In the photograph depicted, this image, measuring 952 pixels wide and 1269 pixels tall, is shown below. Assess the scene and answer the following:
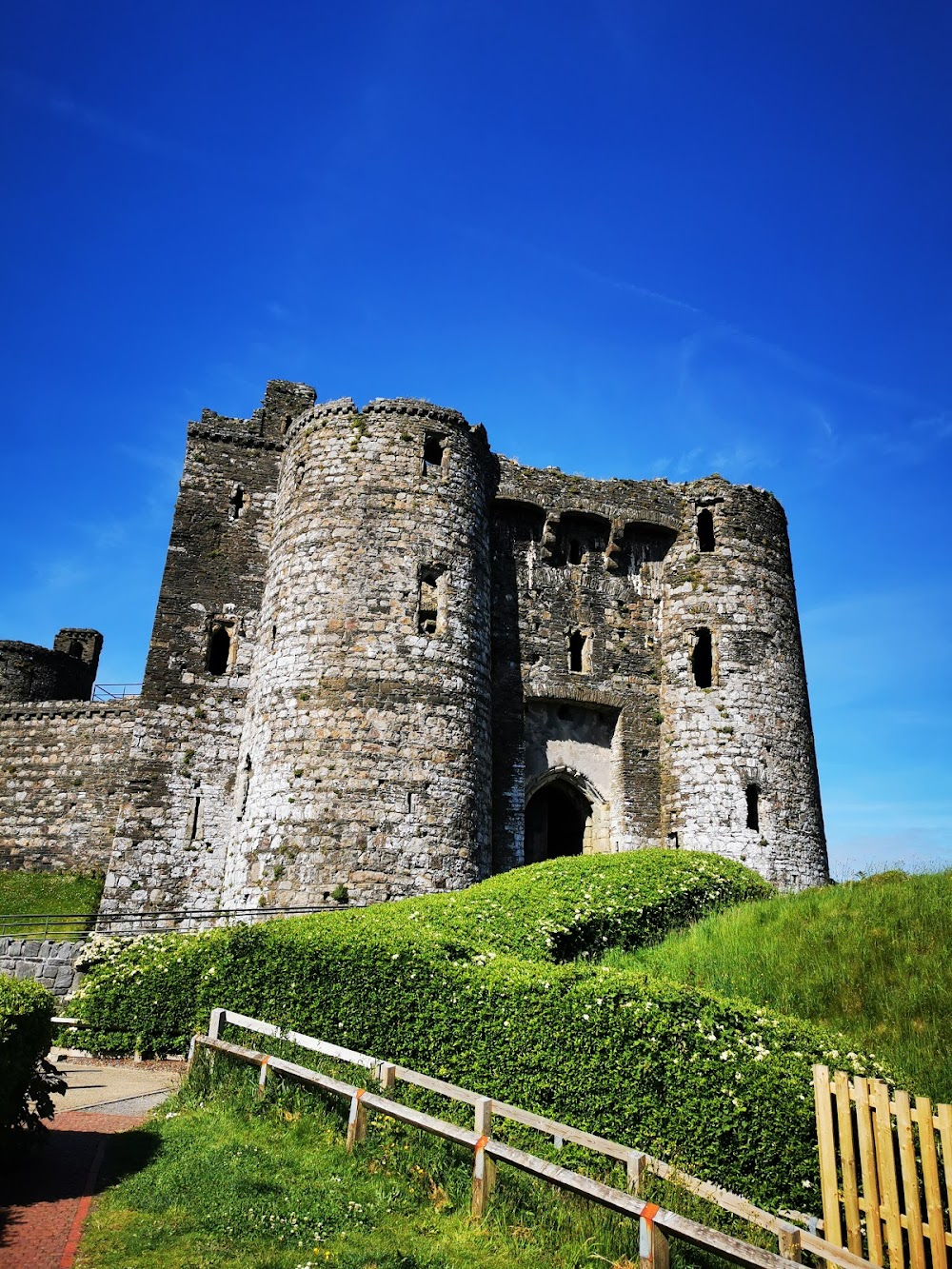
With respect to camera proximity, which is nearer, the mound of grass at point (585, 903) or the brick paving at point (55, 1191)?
the brick paving at point (55, 1191)

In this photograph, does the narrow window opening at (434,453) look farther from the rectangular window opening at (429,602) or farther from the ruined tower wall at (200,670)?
the ruined tower wall at (200,670)

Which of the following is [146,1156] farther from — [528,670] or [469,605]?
[528,670]

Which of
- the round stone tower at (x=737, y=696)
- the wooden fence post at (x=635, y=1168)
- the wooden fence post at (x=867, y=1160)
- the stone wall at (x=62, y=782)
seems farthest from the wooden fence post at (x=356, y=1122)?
the stone wall at (x=62, y=782)

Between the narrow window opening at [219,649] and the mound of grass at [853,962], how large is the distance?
519 inches

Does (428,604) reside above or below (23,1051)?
above

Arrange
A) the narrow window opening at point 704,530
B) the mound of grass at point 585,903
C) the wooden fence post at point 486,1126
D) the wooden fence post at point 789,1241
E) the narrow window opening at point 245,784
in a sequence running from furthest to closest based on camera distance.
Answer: the narrow window opening at point 704,530 < the narrow window opening at point 245,784 < the mound of grass at point 585,903 < the wooden fence post at point 486,1126 < the wooden fence post at point 789,1241

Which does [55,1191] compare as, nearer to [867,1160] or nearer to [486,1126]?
[486,1126]

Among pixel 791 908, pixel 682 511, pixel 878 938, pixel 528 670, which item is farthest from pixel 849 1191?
pixel 682 511

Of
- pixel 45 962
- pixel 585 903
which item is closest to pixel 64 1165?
pixel 45 962

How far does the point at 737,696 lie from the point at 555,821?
19.6 feet

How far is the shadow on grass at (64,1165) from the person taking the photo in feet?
23.6

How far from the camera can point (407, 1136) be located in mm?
8656

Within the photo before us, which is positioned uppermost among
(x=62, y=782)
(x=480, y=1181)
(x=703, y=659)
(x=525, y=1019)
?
(x=703, y=659)

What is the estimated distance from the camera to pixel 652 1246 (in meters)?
5.87
